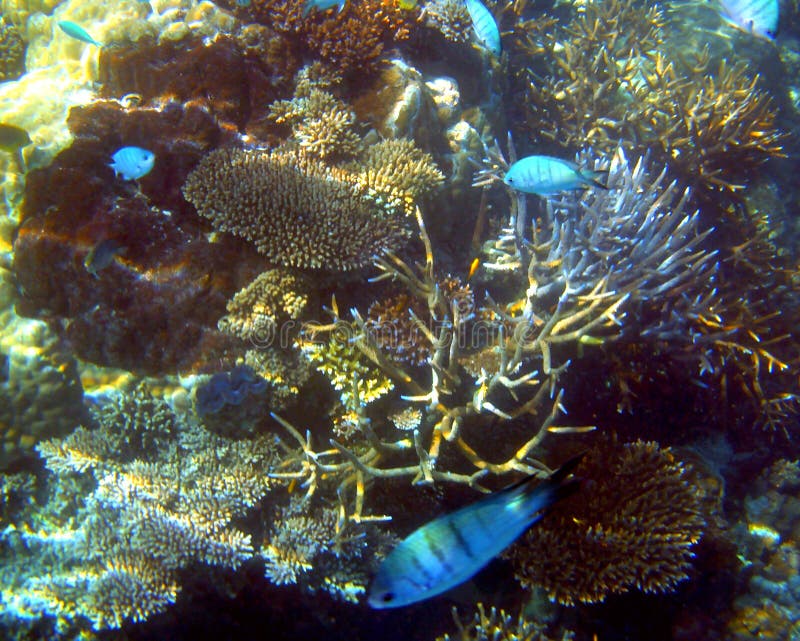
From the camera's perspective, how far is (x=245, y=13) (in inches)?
164

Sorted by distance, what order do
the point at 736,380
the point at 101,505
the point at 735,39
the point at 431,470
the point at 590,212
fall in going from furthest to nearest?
the point at 735,39 < the point at 736,380 < the point at 590,212 < the point at 101,505 < the point at 431,470

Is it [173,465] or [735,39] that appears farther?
[735,39]

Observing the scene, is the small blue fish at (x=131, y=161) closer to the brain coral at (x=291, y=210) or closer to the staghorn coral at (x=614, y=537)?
the brain coral at (x=291, y=210)

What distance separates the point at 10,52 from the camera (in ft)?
19.1

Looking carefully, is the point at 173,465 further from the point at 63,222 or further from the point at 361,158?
the point at 361,158

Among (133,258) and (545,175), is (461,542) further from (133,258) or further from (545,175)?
(133,258)

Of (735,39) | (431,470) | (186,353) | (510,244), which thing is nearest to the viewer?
(431,470)

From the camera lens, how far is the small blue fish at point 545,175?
9.09 ft

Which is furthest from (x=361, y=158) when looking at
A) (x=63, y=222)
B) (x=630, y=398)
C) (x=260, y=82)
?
(x=630, y=398)

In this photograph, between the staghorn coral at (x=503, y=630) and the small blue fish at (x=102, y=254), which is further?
the staghorn coral at (x=503, y=630)

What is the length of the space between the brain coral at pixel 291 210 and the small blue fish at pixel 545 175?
995 millimetres

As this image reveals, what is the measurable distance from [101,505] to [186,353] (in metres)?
1.47

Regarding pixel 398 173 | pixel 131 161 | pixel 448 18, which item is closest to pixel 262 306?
pixel 131 161

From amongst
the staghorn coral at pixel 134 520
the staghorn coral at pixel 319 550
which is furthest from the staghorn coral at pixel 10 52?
the staghorn coral at pixel 319 550
